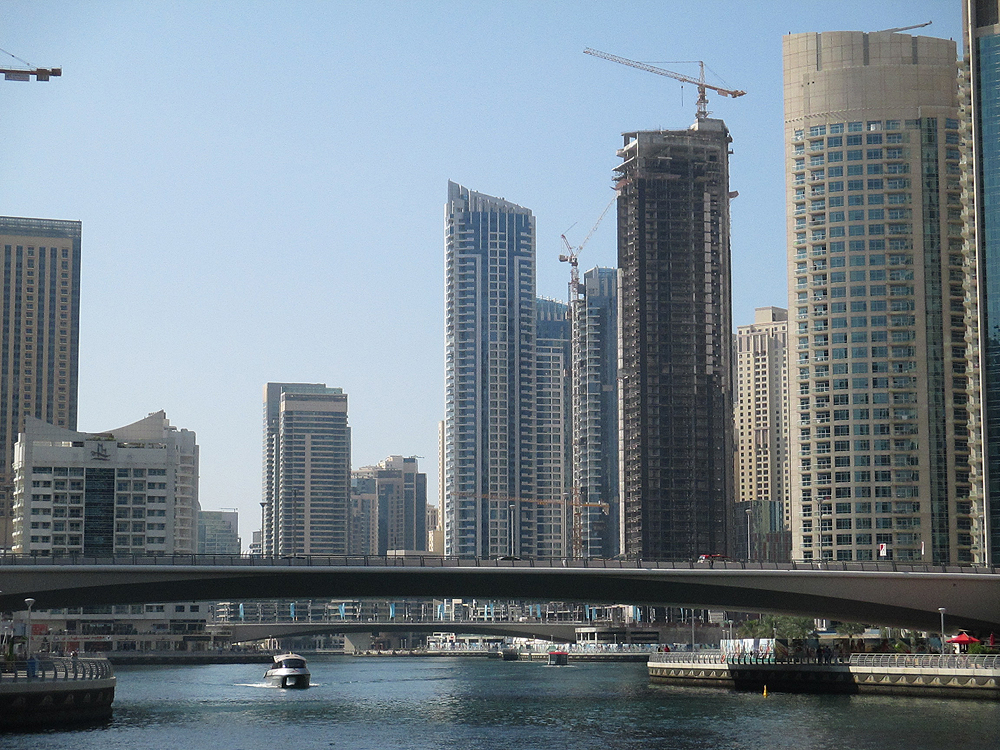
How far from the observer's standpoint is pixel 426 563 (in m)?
127

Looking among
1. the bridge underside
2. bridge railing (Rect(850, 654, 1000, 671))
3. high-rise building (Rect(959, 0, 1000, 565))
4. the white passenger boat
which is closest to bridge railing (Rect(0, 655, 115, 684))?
the bridge underside

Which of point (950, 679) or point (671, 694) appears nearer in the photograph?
point (950, 679)

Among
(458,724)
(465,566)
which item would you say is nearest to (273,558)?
(465,566)

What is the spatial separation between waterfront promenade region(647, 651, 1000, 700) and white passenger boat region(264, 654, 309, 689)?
3979cm

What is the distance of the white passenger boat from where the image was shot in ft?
527

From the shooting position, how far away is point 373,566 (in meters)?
124

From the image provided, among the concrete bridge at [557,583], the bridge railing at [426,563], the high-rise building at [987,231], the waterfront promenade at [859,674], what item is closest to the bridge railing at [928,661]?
the waterfront promenade at [859,674]

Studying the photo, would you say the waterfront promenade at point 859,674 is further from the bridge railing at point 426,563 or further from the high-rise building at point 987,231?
the high-rise building at point 987,231

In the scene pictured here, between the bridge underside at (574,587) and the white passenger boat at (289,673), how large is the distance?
32.1 metres

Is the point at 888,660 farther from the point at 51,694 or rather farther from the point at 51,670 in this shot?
the point at 51,694

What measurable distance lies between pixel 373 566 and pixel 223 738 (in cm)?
3370

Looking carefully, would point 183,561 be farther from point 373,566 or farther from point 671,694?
point 671,694

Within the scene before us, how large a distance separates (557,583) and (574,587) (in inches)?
68.9

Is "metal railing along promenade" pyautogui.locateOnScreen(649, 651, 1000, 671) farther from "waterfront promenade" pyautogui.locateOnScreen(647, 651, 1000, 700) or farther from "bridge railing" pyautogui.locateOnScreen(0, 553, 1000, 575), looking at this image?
"bridge railing" pyautogui.locateOnScreen(0, 553, 1000, 575)
